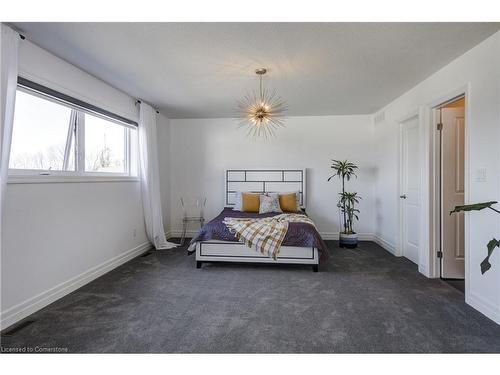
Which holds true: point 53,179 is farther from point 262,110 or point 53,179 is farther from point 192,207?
point 192,207

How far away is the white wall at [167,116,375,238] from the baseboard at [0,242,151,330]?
1959 millimetres

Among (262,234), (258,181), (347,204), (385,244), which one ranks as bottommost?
(385,244)

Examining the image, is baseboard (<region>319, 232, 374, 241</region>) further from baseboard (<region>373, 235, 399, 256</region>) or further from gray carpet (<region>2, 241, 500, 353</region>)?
gray carpet (<region>2, 241, 500, 353</region>)

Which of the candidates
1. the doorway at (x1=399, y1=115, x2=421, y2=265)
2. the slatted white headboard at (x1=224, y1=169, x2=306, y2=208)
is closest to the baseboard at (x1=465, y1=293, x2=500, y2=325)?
the doorway at (x1=399, y1=115, x2=421, y2=265)

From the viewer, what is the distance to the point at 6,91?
192cm

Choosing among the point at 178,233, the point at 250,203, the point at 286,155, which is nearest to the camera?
the point at 250,203

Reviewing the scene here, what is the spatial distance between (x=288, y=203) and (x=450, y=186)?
7.53 ft

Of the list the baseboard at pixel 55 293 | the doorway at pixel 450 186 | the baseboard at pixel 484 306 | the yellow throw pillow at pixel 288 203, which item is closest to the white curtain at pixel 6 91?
the baseboard at pixel 55 293

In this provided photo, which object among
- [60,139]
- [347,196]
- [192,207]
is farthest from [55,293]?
[347,196]

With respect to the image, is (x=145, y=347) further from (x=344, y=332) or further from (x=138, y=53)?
(x=138, y=53)

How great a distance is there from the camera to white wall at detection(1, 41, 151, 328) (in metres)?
2.11

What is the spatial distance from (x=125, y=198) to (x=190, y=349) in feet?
8.71

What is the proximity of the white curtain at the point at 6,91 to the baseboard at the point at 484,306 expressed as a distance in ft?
13.4
